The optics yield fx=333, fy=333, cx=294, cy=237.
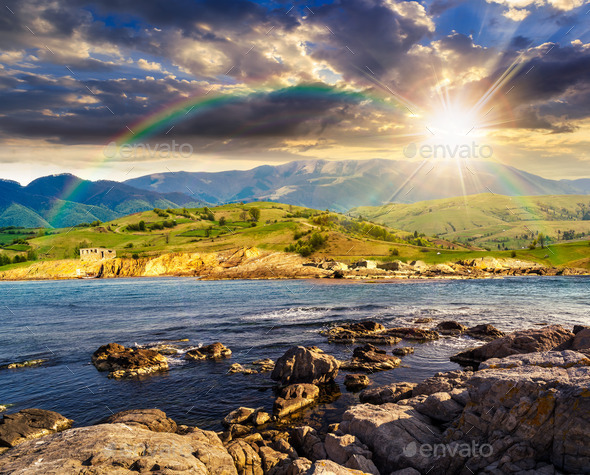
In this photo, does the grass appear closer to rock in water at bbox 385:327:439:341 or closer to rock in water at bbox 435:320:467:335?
rock in water at bbox 435:320:467:335

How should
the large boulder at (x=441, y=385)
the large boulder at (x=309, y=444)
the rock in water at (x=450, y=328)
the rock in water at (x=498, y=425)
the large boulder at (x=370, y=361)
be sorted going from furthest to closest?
the rock in water at (x=450, y=328), the large boulder at (x=370, y=361), the large boulder at (x=441, y=385), the large boulder at (x=309, y=444), the rock in water at (x=498, y=425)

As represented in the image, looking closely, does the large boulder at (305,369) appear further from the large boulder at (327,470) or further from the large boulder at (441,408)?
the large boulder at (327,470)

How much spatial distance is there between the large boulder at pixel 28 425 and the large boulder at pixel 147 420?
300 cm

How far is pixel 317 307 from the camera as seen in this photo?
55.2 m

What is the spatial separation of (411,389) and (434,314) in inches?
1206

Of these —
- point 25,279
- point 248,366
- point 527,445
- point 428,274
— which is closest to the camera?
point 527,445

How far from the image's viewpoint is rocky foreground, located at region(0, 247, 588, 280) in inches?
4675

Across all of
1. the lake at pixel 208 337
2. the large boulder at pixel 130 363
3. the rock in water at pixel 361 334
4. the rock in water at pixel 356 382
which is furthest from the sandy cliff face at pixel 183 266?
the rock in water at pixel 356 382

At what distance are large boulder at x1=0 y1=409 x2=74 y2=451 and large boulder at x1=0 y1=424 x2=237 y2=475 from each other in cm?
359

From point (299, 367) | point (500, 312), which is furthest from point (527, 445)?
point (500, 312)

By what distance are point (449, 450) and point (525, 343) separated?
1421 centimetres

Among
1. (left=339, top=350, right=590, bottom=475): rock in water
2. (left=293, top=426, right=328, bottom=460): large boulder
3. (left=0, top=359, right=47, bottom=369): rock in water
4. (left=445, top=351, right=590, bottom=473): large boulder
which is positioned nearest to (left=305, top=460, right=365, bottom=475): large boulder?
(left=339, top=350, right=590, bottom=475): rock in water

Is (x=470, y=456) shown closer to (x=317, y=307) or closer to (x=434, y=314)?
(x=434, y=314)

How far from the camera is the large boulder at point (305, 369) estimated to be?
2133 centimetres
